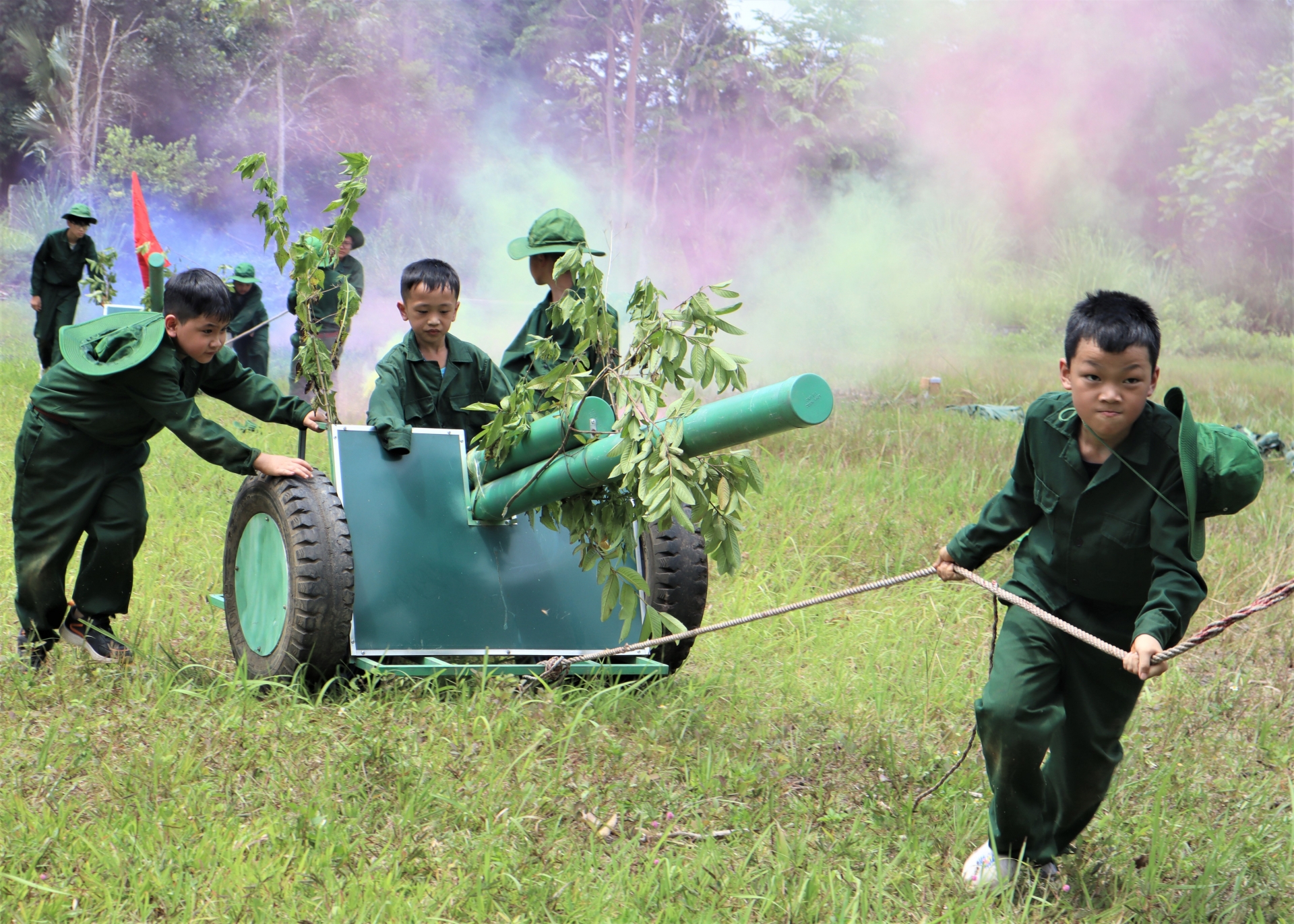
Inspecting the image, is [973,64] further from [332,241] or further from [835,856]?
[835,856]

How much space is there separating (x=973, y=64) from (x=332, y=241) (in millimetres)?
14429

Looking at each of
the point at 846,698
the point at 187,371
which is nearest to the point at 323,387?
the point at 187,371

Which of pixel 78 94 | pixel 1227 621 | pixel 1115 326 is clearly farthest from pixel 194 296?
pixel 78 94

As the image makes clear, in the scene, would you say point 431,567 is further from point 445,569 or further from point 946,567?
point 946,567

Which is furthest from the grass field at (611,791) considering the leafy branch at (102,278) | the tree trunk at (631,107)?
the tree trunk at (631,107)

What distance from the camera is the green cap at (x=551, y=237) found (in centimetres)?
445

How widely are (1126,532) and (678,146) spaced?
1564cm

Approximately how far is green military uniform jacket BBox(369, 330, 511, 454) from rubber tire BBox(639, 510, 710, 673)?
67 cm

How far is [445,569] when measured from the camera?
11.6ft

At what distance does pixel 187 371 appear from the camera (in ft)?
11.9

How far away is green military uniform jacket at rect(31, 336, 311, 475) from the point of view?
347cm

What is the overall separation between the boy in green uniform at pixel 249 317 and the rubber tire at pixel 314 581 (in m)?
6.74

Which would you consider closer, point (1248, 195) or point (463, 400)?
point (463, 400)

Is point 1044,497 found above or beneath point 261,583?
above
